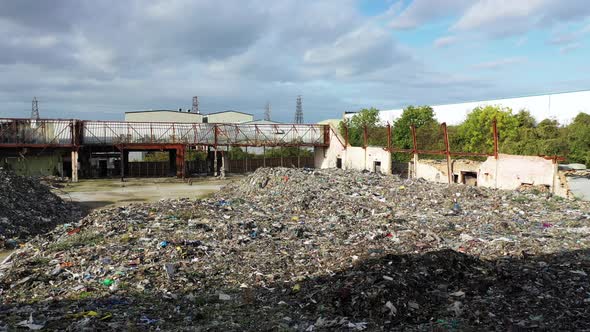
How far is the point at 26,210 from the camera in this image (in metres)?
13.6

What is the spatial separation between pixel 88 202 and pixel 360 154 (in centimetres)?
1516

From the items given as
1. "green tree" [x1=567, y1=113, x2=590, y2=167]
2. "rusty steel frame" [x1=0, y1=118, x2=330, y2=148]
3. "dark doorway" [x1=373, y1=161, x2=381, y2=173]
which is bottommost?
"dark doorway" [x1=373, y1=161, x2=381, y2=173]

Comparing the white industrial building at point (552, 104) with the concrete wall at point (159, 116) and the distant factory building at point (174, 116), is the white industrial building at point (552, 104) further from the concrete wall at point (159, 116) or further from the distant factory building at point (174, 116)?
the concrete wall at point (159, 116)

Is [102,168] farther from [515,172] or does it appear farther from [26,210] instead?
[515,172]

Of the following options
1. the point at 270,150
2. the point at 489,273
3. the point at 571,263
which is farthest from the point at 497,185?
the point at 270,150

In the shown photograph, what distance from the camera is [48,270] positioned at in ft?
24.8

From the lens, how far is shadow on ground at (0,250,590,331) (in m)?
5.32

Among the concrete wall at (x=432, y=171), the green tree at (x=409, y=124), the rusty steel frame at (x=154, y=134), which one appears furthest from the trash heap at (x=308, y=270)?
the green tree at (x=409, y=124)

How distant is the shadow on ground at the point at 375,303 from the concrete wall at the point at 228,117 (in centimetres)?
4269

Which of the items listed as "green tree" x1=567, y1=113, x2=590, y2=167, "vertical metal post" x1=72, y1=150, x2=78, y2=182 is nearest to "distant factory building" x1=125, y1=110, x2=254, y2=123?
"vertical metal post" x1=72, y1=150, x2=78, y2=182

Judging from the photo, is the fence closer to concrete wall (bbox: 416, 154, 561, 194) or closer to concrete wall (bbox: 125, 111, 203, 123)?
concrete wall (bbox: 125, 111, 203, 123)

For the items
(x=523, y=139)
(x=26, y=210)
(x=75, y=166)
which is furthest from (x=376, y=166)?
(x=75, y=166)

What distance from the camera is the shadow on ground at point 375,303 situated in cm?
532

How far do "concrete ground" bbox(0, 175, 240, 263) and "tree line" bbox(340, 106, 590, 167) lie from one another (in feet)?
34.3
